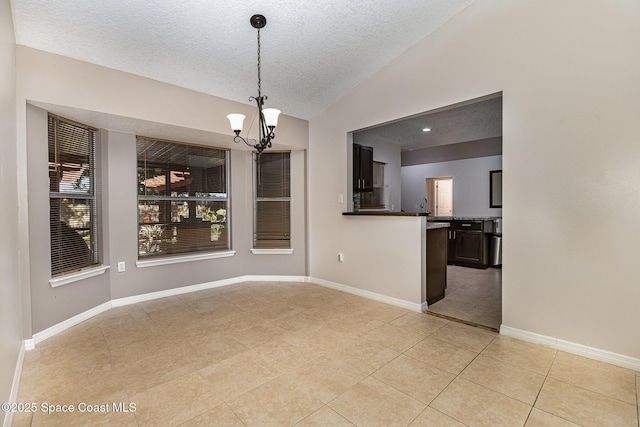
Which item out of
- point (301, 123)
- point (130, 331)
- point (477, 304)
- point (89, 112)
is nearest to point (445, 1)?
point (301, 123)

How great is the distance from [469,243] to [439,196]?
1.96m

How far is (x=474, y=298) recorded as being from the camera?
3799mm

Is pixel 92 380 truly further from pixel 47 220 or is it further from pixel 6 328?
pixel 47 220

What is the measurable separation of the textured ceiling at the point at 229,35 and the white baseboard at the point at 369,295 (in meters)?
2.77

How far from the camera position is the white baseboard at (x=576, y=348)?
2154mm

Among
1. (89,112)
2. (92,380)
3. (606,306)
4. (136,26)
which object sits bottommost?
(92,380)

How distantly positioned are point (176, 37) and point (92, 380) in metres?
2.87

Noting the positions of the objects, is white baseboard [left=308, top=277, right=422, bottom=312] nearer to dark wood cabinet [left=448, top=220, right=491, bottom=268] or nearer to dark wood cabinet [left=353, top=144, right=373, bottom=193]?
dark wood cabinet [left=353, top=144, right=373, bottom=193]

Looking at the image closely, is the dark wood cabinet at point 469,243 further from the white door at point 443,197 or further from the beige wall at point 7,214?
the beige wall at point 7,214

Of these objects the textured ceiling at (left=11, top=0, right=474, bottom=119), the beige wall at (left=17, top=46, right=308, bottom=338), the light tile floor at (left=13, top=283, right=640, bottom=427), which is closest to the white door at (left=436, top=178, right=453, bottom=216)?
the beige wall at (left=17, top=46, right=308, bottom=338)

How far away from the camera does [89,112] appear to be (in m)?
2.85

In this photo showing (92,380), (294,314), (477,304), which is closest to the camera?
(92,380)

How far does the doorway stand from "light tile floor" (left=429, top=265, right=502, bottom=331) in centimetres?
226

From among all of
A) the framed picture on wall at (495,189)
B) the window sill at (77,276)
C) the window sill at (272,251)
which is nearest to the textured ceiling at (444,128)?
the framed picture on wall at (495,189)
